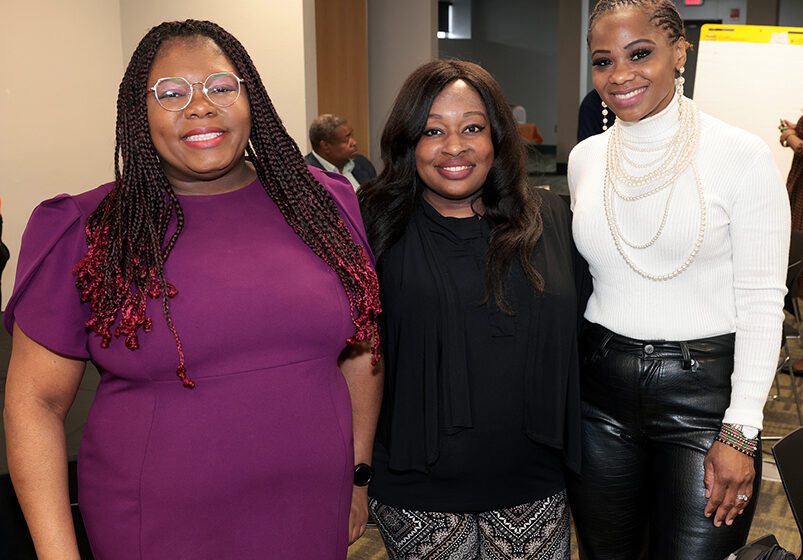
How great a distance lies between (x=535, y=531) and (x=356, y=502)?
1.43 feet

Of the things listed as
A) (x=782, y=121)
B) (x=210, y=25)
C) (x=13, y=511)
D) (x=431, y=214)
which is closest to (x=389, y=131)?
(x=431, y=214)

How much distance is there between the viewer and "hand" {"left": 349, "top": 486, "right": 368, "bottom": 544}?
200 cm

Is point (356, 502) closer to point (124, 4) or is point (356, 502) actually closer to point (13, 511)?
point (13, 511)

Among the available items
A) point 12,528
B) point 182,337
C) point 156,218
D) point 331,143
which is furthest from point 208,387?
point 331,143

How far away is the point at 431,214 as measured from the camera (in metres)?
2.02

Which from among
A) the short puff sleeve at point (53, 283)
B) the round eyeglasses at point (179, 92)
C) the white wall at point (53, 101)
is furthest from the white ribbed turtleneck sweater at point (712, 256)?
the white wall at point (53, 101)

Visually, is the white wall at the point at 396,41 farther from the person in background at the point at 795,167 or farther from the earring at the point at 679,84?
the earring at the point at 679,84

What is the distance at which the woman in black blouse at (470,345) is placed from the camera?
1905 mm

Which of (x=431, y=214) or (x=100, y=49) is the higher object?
(x=100, y=49)

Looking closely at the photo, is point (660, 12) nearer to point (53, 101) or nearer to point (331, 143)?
point (331, 143)

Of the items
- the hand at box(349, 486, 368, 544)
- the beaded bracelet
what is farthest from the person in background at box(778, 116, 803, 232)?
the hand at box(349, 486, 368, 544)

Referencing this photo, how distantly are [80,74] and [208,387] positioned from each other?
18.1 ft

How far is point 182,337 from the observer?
1.49 metres

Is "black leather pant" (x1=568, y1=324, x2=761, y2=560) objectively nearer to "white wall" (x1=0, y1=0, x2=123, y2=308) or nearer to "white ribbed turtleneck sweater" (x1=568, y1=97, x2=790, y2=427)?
"white ribbed turtleneck sweater" (x1=568, y1=97, x2=790, y2=427)
